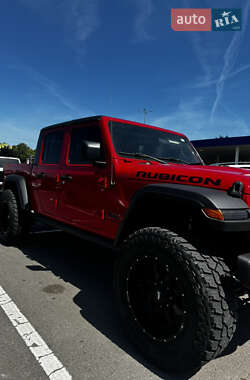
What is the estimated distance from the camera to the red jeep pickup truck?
1.64 m

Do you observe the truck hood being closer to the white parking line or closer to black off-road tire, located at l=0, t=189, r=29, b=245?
the white parking line

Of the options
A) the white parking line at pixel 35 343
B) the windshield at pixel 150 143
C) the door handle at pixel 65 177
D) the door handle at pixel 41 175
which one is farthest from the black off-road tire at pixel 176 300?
the door handle at pixel 41 175

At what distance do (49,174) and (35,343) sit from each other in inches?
84.6

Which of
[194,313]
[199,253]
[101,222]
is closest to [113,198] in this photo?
[101,222]

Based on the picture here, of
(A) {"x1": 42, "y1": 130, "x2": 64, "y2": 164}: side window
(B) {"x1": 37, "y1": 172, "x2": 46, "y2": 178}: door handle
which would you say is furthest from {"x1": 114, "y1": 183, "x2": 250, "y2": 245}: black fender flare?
(B) {"x1": 37, "y1": 172, "x2": 46, "y2": 178}: door handle

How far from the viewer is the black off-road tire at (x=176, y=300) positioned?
5.27 feet

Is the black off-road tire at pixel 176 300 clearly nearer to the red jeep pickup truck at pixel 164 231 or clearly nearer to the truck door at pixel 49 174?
the red jeep pickup truck at pixel 164 231

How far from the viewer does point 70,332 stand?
2.22 m

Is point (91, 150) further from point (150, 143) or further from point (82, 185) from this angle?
point (150, 143)

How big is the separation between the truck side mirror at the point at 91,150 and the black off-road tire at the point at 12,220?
233 centimetres

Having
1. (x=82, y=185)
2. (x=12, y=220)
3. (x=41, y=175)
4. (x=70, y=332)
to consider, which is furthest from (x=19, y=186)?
(x=70, y=332)

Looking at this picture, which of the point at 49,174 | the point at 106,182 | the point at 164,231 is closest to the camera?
the point at 164,231

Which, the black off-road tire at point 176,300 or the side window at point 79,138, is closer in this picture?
the black off-road tire at point 176,300

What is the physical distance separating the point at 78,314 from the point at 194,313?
4.24ft
